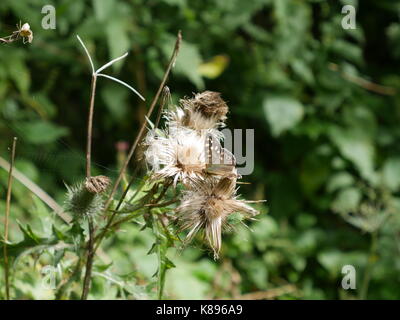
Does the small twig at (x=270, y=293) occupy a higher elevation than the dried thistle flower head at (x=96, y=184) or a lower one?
higher

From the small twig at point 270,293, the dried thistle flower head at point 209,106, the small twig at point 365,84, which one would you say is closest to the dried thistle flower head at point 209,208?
the dried thistle flower head at point 209,106

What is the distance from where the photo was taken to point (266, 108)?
2.54 meters

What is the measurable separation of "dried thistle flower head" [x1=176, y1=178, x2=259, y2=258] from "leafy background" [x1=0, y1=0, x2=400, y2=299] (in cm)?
130

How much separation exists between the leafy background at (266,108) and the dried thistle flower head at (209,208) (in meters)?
1.30

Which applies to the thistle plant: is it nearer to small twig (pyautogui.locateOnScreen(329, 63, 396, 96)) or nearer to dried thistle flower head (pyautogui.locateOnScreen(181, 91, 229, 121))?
dried thistle flower head (pyautogui.locateOnScreen(181, 91, 229, 121))

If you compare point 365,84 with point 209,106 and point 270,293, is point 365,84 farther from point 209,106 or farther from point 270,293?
point 209,106

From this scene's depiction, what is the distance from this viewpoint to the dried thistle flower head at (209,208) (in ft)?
3.01

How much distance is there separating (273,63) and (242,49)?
0.55 ft

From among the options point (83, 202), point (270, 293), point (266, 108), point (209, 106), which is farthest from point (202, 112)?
point (266, 108)

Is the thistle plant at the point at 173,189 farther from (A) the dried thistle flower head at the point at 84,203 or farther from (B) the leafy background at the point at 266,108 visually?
(B) the leafy background at the point at 266,108

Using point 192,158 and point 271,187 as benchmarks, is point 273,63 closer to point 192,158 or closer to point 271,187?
point 271,187

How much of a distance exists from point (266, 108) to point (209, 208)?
167 cm
